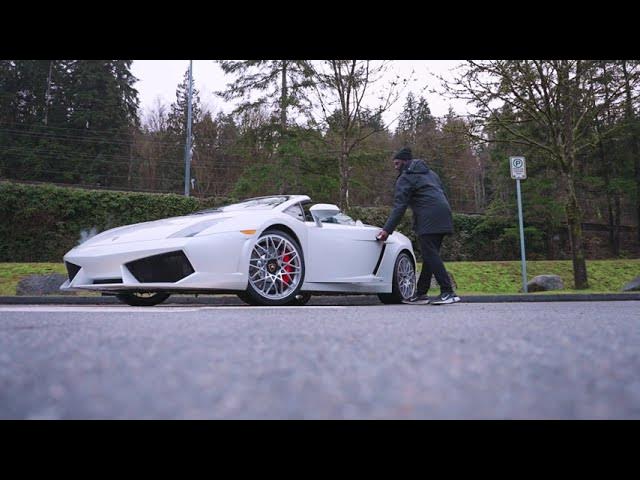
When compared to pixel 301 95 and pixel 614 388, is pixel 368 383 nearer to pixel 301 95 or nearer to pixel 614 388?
pixel 614 388

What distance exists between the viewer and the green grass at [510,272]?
11475mm

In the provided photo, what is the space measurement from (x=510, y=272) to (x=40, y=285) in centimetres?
1184

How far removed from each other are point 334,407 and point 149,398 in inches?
10.7

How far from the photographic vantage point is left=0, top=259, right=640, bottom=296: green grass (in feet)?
37.6

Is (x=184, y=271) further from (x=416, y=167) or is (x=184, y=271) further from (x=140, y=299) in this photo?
(x=416, y=167)

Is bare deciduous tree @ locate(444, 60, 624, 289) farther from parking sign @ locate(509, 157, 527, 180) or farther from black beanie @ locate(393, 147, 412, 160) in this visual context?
black beanie @ locate(393, 147, 412, 160)

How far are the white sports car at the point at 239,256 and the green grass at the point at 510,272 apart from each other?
21.5 feet

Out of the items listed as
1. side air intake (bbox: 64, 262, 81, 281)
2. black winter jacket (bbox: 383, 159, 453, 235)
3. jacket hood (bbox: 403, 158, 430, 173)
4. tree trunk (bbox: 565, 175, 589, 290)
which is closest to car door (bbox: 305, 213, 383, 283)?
black winter jacket (bbox: 383, 159, 453, 235)

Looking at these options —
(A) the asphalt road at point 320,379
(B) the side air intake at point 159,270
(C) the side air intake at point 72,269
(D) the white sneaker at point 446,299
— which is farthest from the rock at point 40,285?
(A) the asphalt road at point 320,379

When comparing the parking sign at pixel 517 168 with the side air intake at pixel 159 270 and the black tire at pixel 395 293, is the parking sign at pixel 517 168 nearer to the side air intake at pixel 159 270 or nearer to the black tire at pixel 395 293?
the black tire at pixel 395 293

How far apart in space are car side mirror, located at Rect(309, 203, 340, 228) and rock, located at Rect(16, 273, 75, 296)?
5375 mm

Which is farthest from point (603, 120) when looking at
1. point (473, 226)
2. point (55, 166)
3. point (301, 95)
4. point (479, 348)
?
point (55, 166)

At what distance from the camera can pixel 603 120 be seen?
1577 centimetres

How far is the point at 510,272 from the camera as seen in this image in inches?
591
